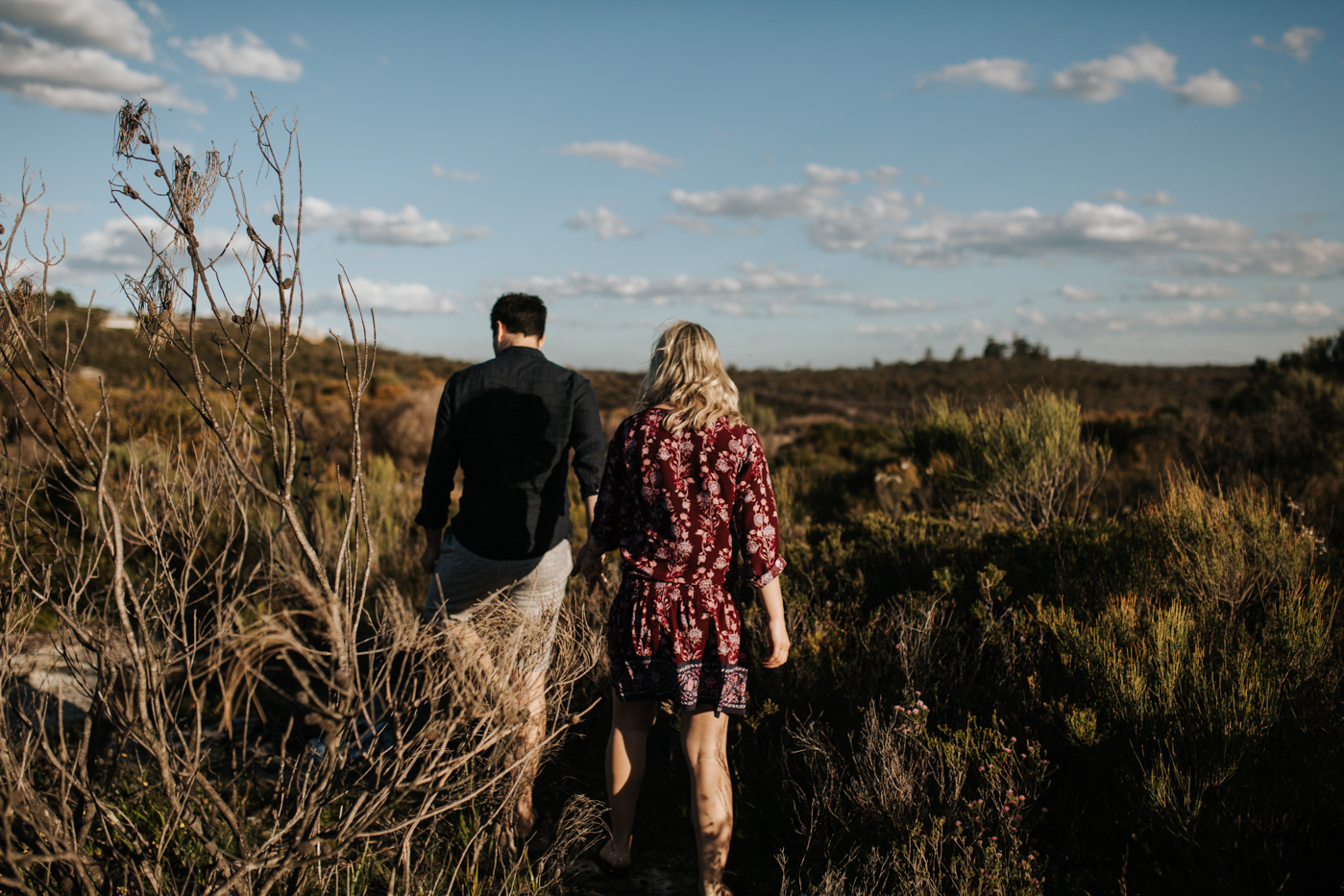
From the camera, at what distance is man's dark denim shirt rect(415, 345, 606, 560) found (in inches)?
114

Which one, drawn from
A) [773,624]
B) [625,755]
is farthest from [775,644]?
[625,755]

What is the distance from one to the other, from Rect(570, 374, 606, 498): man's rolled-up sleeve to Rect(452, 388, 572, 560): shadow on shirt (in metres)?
0.07

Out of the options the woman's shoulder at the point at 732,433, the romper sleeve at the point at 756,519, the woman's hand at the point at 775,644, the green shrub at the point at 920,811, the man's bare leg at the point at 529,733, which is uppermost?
the woman's shoulder at the point at 732,433

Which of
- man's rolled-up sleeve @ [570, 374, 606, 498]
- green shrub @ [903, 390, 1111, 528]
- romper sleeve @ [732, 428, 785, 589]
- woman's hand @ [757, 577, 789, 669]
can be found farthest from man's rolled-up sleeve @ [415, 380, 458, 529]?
green shrub @ [903, 390, 1111, 528]

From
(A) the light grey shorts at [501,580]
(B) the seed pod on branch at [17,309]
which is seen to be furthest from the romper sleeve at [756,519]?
(B) the seed pod on branch at [17,309]

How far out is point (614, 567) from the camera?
506cm

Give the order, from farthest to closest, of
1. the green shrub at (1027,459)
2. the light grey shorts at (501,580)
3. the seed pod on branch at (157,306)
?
the green shrub at (1027,459)
the light grey shorts at (501,580)
the seed pod on branch at (157,306)

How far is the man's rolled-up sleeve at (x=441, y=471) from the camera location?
2969mm

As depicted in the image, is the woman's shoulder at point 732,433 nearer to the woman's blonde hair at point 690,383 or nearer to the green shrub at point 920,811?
the woman's blonde hair at point 690,383

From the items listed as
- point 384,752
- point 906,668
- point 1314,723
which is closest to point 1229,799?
point 1314,723

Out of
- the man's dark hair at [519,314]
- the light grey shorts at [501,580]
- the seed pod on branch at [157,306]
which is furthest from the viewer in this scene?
the man's dark hair at [519,314]

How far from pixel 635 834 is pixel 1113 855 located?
174 cm

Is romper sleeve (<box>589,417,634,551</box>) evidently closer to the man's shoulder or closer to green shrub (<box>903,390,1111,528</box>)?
the man's shoulder

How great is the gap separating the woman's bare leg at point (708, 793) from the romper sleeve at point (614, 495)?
615 millimetres
